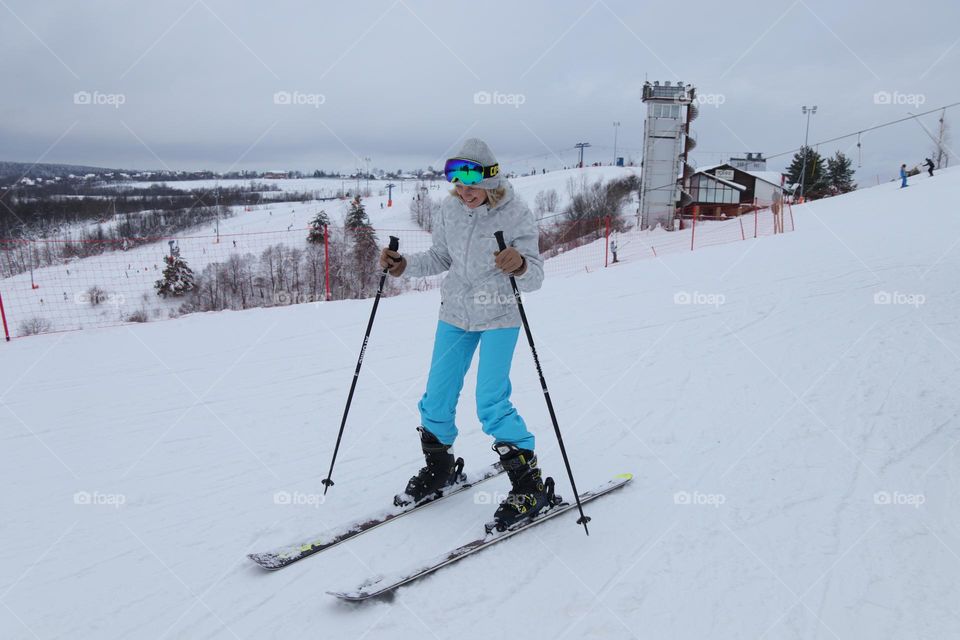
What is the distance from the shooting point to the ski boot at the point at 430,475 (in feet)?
10.6

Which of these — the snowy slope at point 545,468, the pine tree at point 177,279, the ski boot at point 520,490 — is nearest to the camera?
the snowy slope at point 545,468

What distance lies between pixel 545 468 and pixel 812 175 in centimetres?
5715

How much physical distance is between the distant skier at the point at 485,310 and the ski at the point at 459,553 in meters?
0.06

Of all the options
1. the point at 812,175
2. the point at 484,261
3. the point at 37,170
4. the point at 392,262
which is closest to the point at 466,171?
the point at 484,261

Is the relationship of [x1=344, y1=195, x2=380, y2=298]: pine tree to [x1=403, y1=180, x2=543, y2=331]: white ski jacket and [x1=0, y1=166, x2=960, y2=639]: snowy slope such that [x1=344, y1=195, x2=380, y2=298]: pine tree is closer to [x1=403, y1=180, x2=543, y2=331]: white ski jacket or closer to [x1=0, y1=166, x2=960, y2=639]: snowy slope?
[x1=0, y1=166, x2=960, y2=639]: snowy slope

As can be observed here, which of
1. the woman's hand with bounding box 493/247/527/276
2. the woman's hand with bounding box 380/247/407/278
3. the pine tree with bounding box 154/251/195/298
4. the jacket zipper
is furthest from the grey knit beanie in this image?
the pine tree with bounding box 154/251/195/298

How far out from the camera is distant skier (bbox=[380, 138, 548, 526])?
2926mm

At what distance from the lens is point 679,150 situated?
127 feet

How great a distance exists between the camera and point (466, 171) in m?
2.84

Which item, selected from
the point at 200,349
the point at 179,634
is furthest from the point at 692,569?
the point at 200,349

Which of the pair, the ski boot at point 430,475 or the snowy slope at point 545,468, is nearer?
the snowy slope at point 545,468

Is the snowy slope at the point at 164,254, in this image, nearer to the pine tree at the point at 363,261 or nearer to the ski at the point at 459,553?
the pine tree at the point at 363,261

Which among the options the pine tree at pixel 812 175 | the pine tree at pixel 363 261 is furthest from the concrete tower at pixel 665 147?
the pine tree at pixel 363 261

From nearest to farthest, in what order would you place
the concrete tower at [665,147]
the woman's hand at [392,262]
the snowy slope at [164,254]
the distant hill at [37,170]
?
1. the woman's hand at [392,262]
2. the distant hill at [37,170]
3. the snowy slope at [164,254]
4. the concrete tower at [665,147]
